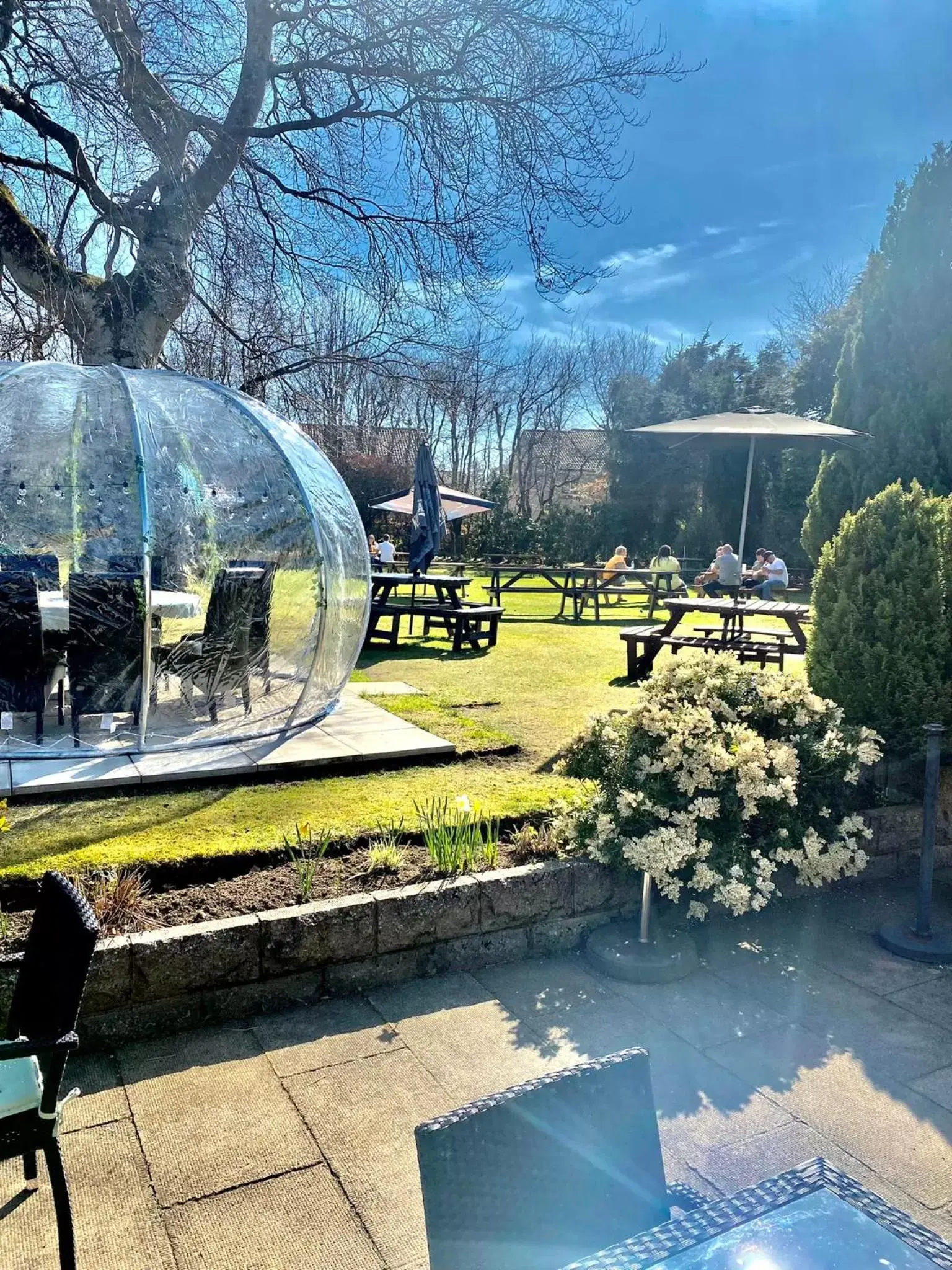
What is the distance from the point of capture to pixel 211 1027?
2.95 metres

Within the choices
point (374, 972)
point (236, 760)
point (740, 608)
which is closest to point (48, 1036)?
point (374, 972)

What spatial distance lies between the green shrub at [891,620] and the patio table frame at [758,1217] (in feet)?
12.4

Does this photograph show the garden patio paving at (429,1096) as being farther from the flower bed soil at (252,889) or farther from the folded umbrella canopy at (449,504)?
the folded umbrella canopy at (449,504)

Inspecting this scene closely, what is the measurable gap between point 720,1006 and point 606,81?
10.2 m

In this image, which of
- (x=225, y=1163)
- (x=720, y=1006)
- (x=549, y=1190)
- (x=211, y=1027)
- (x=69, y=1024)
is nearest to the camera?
(x=549, y=1190)

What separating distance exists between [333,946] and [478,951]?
2.07 ft

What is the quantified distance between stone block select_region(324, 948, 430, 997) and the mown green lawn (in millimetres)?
921

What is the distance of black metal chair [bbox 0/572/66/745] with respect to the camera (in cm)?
543

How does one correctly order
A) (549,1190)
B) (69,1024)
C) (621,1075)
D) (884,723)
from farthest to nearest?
(884,723) < (69,1024) < (621,1075) < (549,1190)

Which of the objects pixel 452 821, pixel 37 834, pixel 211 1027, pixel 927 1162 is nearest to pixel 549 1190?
pixel 927 1162

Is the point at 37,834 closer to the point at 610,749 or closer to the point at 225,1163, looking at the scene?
the point at 225,1163

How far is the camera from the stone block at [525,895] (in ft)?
11.3

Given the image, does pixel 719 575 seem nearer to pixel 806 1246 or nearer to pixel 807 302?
pixel 806 1246

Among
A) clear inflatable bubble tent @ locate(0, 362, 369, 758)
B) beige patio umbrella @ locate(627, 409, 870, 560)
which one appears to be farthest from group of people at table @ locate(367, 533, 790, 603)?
clear inflatable bubble tent @ locate(0, 362, 369, 758)
